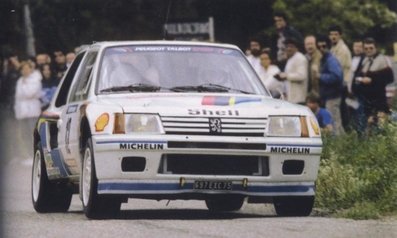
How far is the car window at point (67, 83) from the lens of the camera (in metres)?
13.4

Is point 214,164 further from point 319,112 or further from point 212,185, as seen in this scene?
point 319,112

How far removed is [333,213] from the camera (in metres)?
12.2

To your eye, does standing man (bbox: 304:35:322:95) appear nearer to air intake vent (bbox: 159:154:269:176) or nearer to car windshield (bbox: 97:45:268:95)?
car windshield (bbox: 97:45:268:95)

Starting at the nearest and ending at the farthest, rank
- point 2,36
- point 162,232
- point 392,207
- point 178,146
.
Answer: point 162,232
point 178,146
point 392,207
point 2,36

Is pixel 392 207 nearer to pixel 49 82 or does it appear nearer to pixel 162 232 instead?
pixel 162 232

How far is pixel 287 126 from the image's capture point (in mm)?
11398

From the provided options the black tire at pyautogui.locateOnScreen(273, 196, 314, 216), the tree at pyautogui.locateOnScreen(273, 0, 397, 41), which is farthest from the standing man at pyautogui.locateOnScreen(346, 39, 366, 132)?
the tree at pyautogui.locateOnScreen(273, 0, 397, 41)

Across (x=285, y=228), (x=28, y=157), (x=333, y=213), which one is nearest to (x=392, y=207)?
(x=333, y=213)

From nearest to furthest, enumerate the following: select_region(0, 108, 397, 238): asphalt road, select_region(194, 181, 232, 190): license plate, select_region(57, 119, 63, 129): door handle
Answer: select_region(0, 108, 397, 238): asphalt road → select_region(194, 181, 232, 190): license plate → select_region(57, 119, 63, 129): door handle

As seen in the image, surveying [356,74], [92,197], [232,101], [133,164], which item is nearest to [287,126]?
[232,101]

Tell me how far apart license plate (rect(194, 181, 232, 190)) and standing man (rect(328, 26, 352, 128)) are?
28.4 ft

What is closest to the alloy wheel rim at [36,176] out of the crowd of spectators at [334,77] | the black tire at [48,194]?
the black tire at [48,194]

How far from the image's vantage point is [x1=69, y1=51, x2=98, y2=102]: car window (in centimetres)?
1242

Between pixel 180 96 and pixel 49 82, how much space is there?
44.1 feet
